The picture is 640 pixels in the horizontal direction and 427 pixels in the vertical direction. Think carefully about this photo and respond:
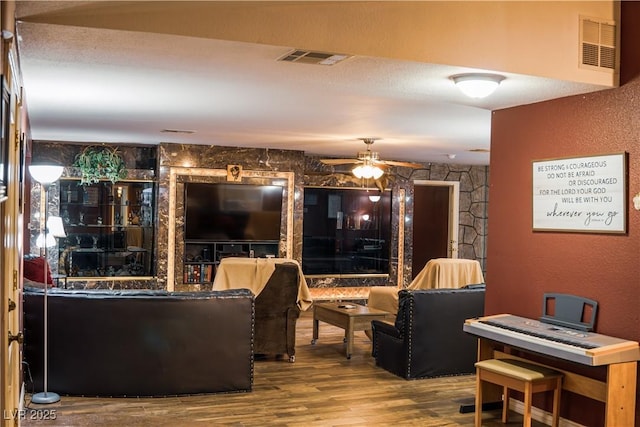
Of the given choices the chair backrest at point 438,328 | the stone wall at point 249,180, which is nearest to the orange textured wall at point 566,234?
the chair backrest at point 438,328

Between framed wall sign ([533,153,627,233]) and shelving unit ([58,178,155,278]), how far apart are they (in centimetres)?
606

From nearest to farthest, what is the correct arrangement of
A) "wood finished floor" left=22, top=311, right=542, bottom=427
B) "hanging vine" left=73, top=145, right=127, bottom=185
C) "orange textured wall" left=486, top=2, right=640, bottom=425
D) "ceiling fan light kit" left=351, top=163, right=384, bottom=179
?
"orange textured wall" left=486, top=2, right=640, bottom=425 < "wood finished floor" left=22, top=311, right=542, bottom=427 < "ceiling fan light kit" left=351, top=163, right=384, bottom=179 < "hanging vine" left=73, top=145, right=127, bottom=185

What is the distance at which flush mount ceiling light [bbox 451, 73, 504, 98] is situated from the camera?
4.25 m

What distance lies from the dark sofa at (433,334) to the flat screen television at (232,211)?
3.73 metres

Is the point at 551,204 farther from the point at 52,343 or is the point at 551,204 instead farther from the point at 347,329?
the point at 52,343

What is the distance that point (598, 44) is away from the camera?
4.38 meters

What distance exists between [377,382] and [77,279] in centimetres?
486

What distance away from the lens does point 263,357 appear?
706 cm

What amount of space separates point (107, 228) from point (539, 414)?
6.55 m

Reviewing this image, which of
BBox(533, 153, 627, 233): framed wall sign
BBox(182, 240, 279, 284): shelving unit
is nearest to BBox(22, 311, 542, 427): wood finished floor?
BBox(533, 153, 627, 233): framed wall sign

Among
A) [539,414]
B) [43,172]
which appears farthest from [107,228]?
[539,414]

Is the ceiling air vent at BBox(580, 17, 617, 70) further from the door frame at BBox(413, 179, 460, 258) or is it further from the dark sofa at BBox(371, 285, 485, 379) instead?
the door frame at BBox(413, 179, 460, 258)

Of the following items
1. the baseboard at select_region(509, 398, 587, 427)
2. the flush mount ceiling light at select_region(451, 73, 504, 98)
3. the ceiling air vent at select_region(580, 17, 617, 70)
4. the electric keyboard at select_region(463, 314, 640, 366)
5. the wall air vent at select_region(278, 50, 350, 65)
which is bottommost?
the baseboard at select_region(509, 398, 587, 427)

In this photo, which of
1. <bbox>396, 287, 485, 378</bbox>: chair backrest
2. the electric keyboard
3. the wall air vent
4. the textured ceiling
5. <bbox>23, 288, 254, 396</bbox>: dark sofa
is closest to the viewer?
the textured ceiling
